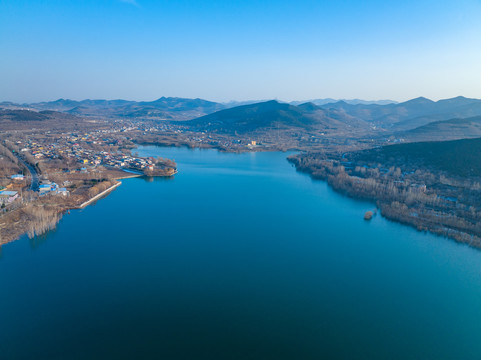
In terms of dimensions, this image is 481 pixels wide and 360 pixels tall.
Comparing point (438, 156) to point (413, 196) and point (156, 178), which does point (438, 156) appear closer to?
point (413, 196)

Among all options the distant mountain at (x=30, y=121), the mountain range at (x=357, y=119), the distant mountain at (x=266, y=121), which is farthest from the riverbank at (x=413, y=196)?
the distant mountain at (x=30, y=121)

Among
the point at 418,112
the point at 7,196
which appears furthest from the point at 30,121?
the point at 418,112

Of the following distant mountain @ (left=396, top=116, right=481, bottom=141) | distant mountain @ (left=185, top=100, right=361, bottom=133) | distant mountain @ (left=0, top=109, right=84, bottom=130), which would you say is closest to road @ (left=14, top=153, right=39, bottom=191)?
distant mountain @ (left=0, top=109, right=84, bottom=130)

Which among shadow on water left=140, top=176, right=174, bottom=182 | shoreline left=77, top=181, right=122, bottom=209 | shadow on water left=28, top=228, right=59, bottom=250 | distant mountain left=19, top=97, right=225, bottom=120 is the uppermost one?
distant mountain left=19, top=97, right=225, bottom=120

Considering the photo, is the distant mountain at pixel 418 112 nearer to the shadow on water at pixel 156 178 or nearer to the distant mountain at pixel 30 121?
the shadow on water at pixel 156 178

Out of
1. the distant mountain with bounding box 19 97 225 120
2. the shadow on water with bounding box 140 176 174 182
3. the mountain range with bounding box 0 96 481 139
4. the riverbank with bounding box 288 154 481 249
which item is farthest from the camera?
the distant mountain with bounding box 19 97 225 120

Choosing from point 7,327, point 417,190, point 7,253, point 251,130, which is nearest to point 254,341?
point 7,327

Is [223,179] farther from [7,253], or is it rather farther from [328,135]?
[328,135]

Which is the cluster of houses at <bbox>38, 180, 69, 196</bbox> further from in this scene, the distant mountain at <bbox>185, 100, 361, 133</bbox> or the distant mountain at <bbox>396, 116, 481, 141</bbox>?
the distant mountain at <bbox>396, 116, 481, 141</bbox>
